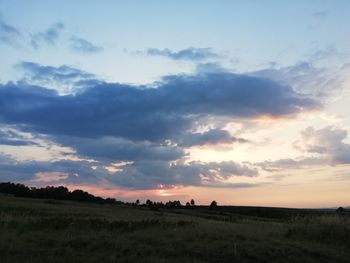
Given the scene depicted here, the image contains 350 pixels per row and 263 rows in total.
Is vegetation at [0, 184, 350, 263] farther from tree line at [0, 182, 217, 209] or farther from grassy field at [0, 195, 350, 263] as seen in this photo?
tree line at [0, 182, 217, 209]

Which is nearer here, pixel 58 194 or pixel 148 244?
pixel 148 244

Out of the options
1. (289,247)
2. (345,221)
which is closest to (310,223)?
(345,221)

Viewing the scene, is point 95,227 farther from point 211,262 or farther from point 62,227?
point 211,262

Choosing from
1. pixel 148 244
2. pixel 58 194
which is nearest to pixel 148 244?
pixel 148 244

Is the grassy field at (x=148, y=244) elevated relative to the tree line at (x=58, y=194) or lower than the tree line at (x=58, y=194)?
Answer: lower

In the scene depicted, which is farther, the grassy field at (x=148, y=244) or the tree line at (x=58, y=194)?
the tree line at (x=58, y=194)

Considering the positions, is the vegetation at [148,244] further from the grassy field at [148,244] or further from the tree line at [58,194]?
the tree line at [58,194]

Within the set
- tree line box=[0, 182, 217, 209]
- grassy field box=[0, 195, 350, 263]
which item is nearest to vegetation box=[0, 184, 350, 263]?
grassy field box=[0, 195, 350, 263]

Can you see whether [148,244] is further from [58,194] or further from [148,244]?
[58,194]

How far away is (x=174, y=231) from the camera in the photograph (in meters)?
22.0

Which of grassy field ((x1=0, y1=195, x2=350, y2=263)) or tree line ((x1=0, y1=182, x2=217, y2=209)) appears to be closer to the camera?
grassy field ((x1=0, y1=195, x2=350, y2=263))

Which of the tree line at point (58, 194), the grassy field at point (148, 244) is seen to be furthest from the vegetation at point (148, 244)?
the tree line at point (58, 194)

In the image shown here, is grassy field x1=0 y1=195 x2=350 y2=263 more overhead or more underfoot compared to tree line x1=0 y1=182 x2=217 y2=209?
more underfoot

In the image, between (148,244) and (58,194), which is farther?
(58,194)
